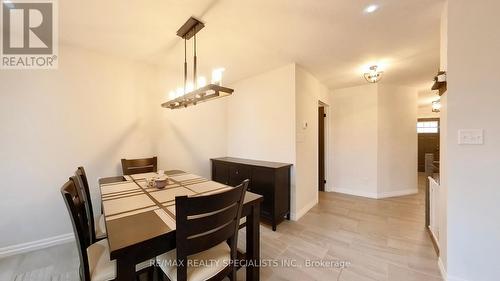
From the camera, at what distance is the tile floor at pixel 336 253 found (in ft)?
6.18

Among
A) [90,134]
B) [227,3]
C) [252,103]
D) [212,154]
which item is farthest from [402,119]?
[90,134]

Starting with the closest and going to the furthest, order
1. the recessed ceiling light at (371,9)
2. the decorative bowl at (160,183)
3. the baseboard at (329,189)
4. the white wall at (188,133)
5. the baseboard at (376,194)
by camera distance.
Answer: the recessed ceiling light at (371,9) → the decorative bowl at (160,183) → the white wall at (188,133) → the baseboard at (376,194) → the baseboard at (329,189)

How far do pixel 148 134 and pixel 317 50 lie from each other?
9.05ft

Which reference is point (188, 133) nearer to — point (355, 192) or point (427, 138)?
point (355, 192)

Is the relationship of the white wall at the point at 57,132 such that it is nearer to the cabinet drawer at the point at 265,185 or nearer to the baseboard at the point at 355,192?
the cabinet drawer at the point at 265,185

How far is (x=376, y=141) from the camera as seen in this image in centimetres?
413

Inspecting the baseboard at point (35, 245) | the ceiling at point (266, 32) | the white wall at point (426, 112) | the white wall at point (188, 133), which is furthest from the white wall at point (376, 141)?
the baseboard at point (35, 245)

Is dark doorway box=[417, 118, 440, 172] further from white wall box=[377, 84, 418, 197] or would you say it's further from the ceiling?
the ceiling

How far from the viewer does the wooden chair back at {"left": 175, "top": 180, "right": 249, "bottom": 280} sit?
1037 mm

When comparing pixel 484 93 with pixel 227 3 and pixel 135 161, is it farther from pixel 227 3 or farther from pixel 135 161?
pixel 135 161

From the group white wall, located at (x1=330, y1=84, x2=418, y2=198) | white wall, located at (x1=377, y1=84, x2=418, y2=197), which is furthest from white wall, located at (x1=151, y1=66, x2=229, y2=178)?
white wall, located at (x1=377, y1=84, x2=418, y2=197)

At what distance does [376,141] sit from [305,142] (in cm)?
182

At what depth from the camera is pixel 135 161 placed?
9.45ft

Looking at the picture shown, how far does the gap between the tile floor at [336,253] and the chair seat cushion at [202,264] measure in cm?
71
